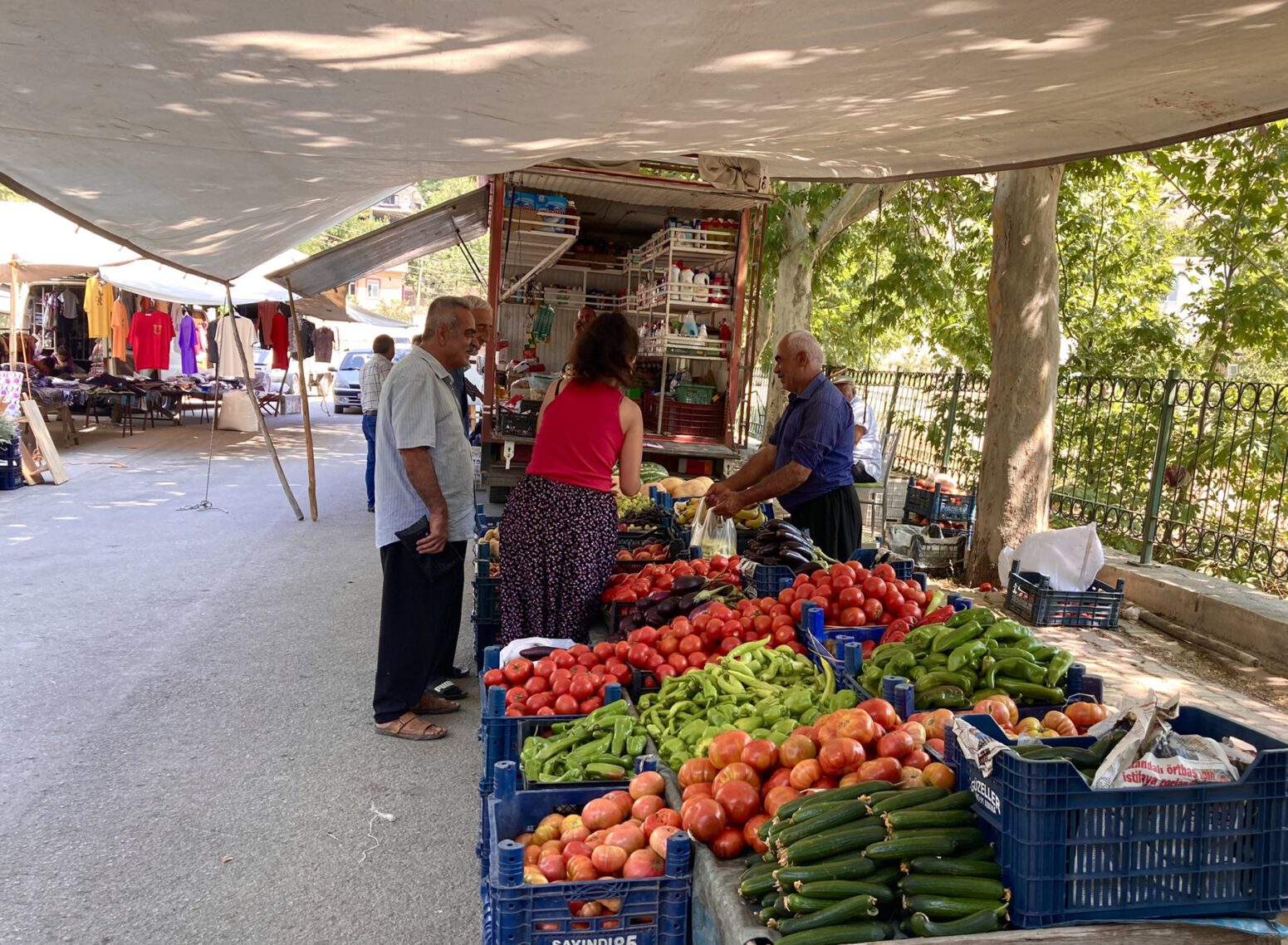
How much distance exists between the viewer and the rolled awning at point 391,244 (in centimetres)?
1076

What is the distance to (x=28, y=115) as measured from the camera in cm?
328

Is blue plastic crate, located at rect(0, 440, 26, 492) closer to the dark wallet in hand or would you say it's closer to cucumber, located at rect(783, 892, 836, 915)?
the dark wallet in hand

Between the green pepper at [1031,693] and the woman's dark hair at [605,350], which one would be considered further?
the woman's dark hair at [605,350]

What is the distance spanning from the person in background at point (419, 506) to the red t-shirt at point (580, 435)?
1.60 ft

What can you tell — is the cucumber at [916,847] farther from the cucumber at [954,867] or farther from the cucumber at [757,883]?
the cucumber at [757,883]

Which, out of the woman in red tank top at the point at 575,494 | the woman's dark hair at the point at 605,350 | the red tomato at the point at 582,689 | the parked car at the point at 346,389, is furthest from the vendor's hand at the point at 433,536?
the parked car at the point at 346,389

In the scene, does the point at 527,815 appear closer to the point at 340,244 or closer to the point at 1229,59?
the point at 1229,59

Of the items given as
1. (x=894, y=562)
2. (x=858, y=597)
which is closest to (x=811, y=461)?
(x=894, y=562)

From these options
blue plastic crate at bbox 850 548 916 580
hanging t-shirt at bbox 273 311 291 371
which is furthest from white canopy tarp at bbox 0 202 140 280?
blue plastic crate at bbox 850 548 916 580

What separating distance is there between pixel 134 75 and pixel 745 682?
313 cm

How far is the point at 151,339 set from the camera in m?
A: 20.7

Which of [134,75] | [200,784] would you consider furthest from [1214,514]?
[134,75]

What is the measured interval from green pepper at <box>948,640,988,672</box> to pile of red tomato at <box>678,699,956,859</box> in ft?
1.20

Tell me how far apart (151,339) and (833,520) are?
63.4 feet
